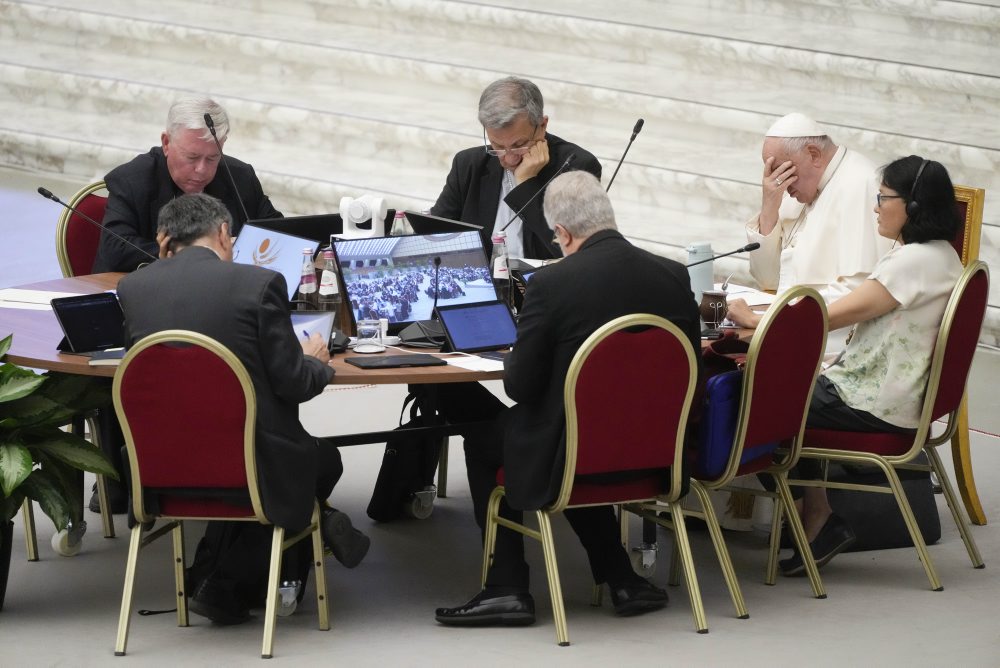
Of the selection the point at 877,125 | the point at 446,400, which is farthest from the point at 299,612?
the point at 877,125

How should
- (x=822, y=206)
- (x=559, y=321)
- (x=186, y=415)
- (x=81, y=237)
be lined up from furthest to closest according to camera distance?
(x=81, y=237) < (x=822, y=206) < (x=559, y=321) < (x=186, y=415)

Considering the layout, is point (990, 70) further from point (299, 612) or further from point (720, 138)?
point (299, 612)

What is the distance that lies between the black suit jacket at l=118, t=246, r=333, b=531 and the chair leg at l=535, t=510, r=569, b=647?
0.52m

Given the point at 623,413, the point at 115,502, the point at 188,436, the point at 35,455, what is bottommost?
the point at 115,502

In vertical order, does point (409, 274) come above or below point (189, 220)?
below

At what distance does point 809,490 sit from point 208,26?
18.4 feet

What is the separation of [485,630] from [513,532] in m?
0.24

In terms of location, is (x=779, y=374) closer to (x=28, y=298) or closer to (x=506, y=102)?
(x=506, y=102)

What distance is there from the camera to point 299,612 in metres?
3.35

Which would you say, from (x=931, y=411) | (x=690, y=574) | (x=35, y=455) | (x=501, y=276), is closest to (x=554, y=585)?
(x=690, y=574)

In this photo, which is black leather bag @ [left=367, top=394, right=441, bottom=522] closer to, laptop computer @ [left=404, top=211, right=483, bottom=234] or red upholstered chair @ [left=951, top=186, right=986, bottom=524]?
laptop computer @ [left=404, top=211, right=483, bottom=234]

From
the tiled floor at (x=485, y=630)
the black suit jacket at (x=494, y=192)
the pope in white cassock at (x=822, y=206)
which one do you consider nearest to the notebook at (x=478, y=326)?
the tiled floor at (x=485, y=630)

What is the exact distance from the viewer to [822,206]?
4023mm

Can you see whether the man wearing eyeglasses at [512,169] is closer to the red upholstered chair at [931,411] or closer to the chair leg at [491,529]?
the chair leg at [491,529]
